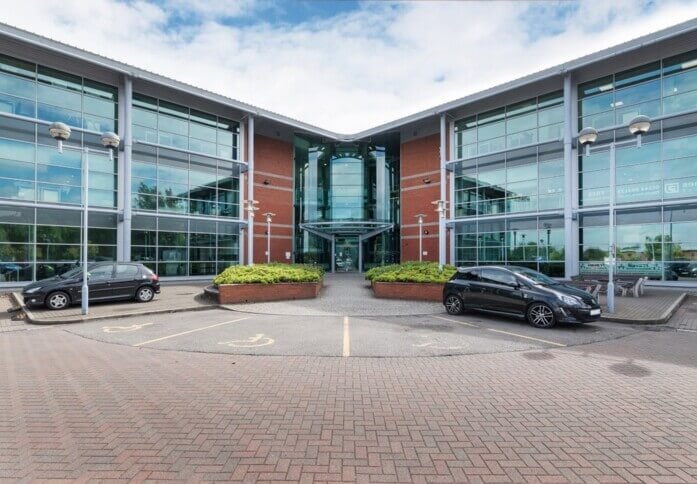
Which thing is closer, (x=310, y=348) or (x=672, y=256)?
(x=310, y=348)

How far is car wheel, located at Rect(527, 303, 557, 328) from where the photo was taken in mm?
9102

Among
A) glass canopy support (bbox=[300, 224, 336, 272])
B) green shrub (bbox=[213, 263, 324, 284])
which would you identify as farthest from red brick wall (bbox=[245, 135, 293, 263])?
green shrub (bbox=[213, 263, 324, 284])

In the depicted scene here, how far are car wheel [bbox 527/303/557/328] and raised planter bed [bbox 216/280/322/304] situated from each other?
8471mm

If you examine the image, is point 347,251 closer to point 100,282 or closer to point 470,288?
point 100,282

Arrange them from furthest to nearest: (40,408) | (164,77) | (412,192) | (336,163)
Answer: (336,163)
(412,192)
(164,77)
(40,408)

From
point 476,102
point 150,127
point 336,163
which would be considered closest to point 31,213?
Result: point 150,127

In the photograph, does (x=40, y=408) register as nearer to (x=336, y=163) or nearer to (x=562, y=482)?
(x=562, y=482)

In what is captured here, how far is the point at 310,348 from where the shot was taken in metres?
7.30

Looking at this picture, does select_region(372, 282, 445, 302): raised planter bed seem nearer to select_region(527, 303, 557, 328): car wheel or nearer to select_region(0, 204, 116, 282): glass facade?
select_region(527, 303, 557, 328): car wheel

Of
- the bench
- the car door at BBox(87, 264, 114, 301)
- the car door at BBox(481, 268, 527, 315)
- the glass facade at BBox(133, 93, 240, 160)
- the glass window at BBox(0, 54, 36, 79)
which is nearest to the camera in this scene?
the car door at BBox(481, 268, 527, 315)

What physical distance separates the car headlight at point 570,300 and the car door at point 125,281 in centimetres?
1441

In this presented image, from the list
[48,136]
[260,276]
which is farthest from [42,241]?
[260,276]

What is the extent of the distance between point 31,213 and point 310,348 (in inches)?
775

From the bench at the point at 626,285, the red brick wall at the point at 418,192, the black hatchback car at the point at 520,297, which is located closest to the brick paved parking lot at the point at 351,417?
the black hatchback car at the point at 520,297
